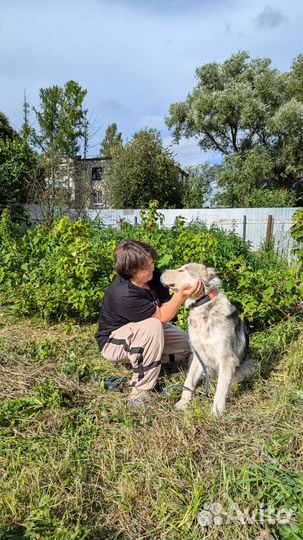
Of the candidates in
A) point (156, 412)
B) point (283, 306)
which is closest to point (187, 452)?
point (156, 412)

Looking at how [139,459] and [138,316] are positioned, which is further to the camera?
[138,316]

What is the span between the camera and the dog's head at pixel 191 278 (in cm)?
318

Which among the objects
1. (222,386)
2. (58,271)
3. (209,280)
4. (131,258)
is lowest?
(222,386)

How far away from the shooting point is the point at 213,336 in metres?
3.08

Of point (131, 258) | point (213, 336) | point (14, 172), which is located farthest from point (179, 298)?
point (14, 172)

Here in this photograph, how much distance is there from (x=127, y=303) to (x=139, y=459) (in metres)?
1.28

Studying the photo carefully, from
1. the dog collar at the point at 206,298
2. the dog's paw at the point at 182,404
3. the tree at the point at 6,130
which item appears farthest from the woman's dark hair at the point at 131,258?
the tree at the point at 6,130

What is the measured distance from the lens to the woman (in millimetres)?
3176

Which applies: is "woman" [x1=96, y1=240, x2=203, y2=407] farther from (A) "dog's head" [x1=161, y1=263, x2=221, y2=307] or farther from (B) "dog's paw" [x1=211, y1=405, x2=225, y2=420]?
(B) "dog's paw" [x1=211, y1=405, x2=225, y2=420]

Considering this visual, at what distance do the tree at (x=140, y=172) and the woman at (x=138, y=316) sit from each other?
60.9ft

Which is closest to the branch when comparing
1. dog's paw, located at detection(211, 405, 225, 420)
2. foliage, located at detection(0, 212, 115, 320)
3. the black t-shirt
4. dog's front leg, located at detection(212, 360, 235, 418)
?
foliage, located at detection(0, 212, 115, 320)

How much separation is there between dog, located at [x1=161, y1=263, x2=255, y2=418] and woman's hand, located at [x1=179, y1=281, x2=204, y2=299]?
42 mm

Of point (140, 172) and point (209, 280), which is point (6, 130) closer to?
point (140, 172)

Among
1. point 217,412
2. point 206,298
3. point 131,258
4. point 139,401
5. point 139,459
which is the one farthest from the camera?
point 131,258
